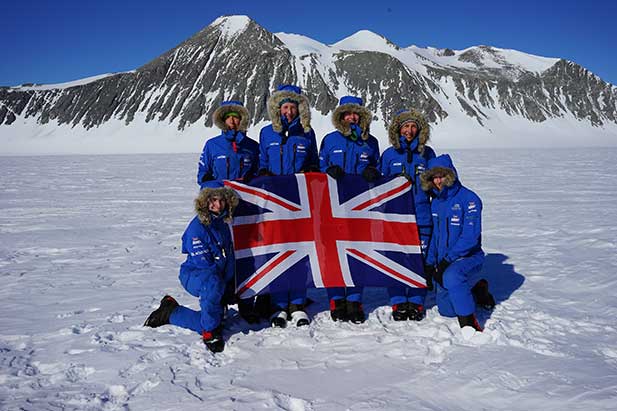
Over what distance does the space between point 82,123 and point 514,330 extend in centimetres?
9836

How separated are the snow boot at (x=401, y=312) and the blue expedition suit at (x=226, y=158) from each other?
7.22ft

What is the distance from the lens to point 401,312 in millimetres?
4516

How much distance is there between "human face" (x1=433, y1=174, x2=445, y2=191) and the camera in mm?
4391

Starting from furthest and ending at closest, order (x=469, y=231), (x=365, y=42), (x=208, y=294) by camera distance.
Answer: (x=365, y=42) → (x=469, y=231) → (x=208, y=294)

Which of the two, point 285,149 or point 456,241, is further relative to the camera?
point 285,149

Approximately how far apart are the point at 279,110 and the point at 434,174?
6.01 ft

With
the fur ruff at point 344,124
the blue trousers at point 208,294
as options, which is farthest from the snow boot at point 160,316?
the fur ruff at point 344,124

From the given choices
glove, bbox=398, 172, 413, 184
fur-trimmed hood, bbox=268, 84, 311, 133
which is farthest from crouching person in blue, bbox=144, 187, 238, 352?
glove, bbox=398, 172, 413, 184

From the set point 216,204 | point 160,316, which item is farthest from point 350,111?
point 160,316

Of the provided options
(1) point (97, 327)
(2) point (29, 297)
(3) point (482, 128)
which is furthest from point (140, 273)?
(3) point (482, 128)

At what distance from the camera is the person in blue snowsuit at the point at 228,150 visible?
482 centimetres

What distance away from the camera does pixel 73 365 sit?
3.70m

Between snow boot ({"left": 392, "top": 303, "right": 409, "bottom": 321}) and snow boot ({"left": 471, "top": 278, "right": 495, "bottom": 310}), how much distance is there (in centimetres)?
93

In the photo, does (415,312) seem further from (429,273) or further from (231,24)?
(231,24)
